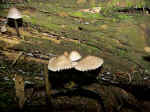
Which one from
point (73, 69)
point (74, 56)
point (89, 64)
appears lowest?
point (73, 69)

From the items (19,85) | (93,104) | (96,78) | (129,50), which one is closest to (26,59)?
(19,85)

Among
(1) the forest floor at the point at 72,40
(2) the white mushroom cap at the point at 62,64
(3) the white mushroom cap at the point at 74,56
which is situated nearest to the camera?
(2) the white mushroom cap at the point at 62,64

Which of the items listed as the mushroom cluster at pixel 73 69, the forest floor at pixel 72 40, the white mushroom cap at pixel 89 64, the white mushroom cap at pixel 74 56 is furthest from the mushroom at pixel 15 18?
the white mushroom cap at pixel 89 64

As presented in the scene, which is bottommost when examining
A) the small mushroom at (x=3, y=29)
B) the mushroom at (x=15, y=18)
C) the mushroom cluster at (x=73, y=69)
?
the mushroom cluster at (x=73, y=69)

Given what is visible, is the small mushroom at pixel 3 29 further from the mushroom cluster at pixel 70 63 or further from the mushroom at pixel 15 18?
the mushroom cluster at pixel 70 63

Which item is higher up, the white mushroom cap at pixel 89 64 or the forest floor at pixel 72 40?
the forest floor at pixel 72 40

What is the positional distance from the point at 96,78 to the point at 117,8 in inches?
72.0

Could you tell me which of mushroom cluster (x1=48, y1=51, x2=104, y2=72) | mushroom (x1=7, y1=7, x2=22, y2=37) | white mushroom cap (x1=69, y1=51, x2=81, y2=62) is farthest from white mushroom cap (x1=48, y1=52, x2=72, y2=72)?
mushroom (x1=7, y1=7, x2=22, y2=37)

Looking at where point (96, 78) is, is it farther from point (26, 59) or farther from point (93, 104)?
point (26, 59)

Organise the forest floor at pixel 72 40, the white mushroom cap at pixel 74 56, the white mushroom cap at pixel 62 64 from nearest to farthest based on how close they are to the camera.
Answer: the white mushroom cap at pixel 62 64
the white mushroom cap at pixel 74 56
the forest floor at pixel 72 40

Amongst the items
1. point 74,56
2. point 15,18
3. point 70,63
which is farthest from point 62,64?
point 15,18

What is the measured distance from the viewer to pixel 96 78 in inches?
116

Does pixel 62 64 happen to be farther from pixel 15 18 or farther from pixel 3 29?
pixel 3 29

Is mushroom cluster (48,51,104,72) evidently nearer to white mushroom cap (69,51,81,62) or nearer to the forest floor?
white mushroom cap (69,51,81,62)
